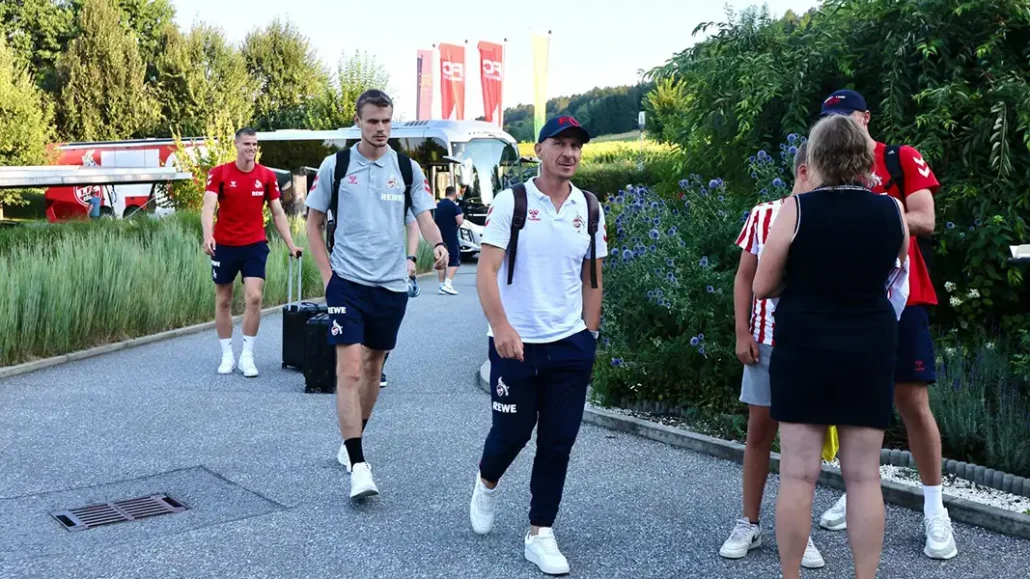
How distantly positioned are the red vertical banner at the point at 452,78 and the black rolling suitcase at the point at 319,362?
3383 cm

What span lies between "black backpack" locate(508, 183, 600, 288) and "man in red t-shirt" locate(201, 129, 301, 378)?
511cm

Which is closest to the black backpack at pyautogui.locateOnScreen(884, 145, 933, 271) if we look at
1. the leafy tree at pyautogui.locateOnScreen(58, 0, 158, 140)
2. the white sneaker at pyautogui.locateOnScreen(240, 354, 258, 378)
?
the white sneaker at pyautogui.locateOnScreen(240, 354, 258, 378)

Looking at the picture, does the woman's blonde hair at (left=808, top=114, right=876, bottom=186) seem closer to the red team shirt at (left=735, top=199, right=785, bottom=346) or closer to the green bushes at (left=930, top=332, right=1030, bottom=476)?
the red team shirt at (left=735, top=199, right=785, bottom=346)

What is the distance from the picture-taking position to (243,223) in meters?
9.50

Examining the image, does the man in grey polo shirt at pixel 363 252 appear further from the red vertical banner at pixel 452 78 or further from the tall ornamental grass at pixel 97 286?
the red vertical banner at pixel 452 78

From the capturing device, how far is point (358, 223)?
594 cm

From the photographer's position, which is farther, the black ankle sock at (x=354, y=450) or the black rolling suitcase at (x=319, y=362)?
the black rolling suitcase at (x=319, y=362)

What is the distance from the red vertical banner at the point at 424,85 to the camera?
1754 inches

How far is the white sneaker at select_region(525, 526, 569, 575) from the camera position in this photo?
4.57 m

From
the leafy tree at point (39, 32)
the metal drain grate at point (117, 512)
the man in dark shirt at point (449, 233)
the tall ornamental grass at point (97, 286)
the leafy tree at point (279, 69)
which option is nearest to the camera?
the metal drain grate at point (117, 512)

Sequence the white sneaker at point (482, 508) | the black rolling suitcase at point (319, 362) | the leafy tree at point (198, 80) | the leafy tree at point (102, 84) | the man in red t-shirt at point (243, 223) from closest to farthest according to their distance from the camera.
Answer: the white sneaker at point (482, 508) → the black rolling suitcase at point (319, 362) → the man in red t-shirt at point (243, 223) → the leafy tree at point (102, 84) → the leafy tree at point (198, 80)

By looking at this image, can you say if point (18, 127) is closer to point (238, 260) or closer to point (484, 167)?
point (484, 167)

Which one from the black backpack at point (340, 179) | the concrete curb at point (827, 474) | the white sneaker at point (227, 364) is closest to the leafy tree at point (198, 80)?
the white sneaker at point (227, 364)

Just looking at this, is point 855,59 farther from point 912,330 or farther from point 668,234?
point 912,330
